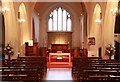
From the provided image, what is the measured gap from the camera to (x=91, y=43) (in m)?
21.1

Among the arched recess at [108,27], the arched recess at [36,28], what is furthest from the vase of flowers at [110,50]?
the arched recess at [36,28]

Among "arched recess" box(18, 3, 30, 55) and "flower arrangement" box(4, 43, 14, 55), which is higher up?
"arched recess" box(18, 3, 30, 55)

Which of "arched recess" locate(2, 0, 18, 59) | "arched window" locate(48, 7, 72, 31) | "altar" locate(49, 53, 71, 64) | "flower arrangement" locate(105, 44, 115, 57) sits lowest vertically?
"altar" locate(49, 53, 71, 64)

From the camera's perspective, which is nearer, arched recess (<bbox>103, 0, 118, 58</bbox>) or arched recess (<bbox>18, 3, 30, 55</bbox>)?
arched recess (<bbox>103, 0, 118, 58</bbox>)

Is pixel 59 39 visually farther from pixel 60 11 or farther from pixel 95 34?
pixel 95 34

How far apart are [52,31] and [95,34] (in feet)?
30.7

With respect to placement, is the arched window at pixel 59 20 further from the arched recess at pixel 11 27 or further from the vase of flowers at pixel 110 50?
the vase of flowers at pixel 110 50

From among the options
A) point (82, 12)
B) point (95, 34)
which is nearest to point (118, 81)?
point (95, 34)

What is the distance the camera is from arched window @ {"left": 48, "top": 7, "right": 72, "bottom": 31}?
1226 inches

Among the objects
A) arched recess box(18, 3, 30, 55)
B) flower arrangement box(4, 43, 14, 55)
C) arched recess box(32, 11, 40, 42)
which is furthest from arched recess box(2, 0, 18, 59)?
arched recess box(32, 11, 40, 42)

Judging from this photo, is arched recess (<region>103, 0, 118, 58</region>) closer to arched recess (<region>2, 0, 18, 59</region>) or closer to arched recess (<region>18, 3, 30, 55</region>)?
arched recess (<region>2, 0, 18, 59</region>)

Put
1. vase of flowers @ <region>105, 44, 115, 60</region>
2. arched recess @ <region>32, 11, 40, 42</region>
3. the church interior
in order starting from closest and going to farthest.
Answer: the church interior < vase of flowers @ <region>105, 44, 115, 60</region> < arched recess @ <region>32, 11, 40, 42</region>

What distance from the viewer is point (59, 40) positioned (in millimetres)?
30328

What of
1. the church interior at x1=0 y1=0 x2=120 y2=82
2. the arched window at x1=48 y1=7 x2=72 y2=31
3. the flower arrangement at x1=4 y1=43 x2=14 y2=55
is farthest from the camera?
the arched window at x1=48 y1=7 x2=72 y2=31
